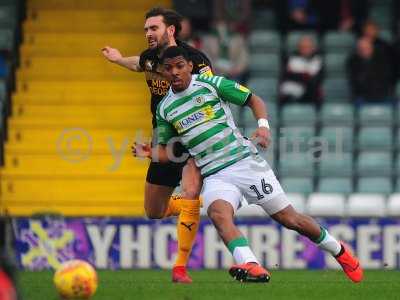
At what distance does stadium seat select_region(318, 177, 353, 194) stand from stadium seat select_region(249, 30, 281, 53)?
1.91 meters

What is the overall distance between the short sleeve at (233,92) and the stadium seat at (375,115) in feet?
21.3

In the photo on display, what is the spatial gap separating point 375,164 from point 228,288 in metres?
6.54

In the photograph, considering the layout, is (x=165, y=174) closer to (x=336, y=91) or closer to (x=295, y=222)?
(x=295, y=222)

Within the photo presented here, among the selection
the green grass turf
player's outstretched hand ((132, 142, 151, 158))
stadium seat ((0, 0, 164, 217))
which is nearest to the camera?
the green grass turf

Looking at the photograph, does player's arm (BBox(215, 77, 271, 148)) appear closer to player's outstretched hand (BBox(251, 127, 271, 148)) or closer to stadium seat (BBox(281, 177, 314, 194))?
player's outstretched hand (BBox(251, 127, 271, 148))

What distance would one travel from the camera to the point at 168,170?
32.8ft

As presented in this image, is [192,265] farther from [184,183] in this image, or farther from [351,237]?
[184,183]

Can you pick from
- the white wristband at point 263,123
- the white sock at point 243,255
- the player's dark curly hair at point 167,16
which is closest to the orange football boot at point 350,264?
the white sock at point 243,255

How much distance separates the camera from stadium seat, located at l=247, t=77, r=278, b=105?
1593 cm

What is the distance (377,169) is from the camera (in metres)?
15.3

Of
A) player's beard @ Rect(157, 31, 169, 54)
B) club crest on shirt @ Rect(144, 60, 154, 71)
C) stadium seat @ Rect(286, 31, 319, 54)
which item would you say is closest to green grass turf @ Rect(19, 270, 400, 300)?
club crest on shirt @ Rect(144, 60, 154, 71)

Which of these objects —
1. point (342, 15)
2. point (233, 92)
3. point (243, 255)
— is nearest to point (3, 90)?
point (342, 15)

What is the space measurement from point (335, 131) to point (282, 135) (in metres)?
0.66

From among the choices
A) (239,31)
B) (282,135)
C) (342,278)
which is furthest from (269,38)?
(342,278)
